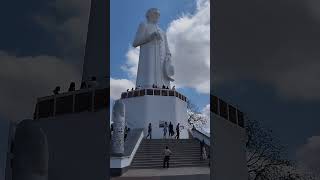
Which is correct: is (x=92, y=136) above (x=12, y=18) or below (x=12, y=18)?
below

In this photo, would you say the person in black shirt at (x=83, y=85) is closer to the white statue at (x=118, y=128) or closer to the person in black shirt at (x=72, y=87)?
the person in black shirt at (x=72, y=87)

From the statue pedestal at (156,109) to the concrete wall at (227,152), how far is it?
0.65 meters

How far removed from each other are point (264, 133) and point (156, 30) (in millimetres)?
2386

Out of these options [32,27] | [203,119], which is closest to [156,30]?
[203,119]

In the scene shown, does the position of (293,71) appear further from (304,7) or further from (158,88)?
(158,88)

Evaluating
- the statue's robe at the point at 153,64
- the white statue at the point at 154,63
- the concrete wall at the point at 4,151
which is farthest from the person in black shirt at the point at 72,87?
the statue's robe at the point at 153,64

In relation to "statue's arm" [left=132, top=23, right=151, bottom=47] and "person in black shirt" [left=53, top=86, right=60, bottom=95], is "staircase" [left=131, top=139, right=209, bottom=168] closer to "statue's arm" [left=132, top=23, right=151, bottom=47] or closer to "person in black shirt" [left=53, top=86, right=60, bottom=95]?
"person in black shirt" [left=53, top=86, right=60, bottom=95]

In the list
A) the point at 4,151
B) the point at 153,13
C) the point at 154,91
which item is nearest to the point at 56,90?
the point at 4,151

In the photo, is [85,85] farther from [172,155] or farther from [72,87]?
[172,155]

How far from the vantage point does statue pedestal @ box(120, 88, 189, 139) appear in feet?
18.9

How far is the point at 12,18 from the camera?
13.2ft

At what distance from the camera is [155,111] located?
6.64 m

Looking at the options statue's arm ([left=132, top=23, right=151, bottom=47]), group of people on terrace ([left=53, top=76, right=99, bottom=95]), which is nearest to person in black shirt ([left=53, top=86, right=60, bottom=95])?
group of people on terrace ([left=53, top=76, right=99, bottom=95])

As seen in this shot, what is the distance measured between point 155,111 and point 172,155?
79.5 inches
